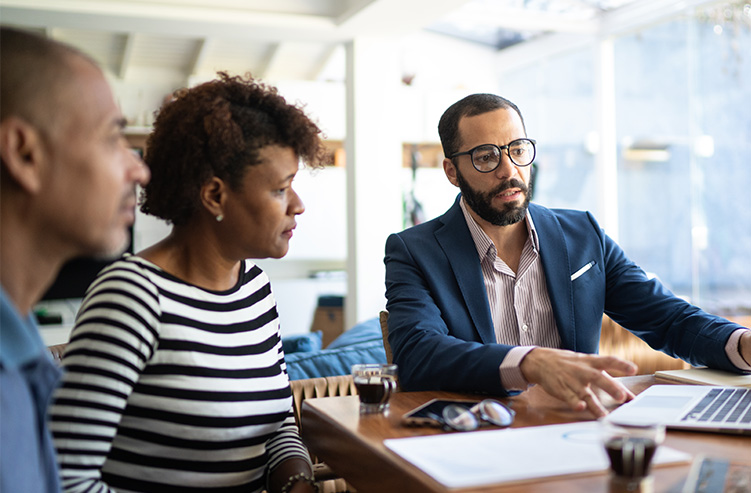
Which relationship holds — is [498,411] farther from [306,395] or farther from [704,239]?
[704,239]

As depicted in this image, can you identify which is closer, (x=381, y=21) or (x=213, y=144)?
(x=213, y=144)

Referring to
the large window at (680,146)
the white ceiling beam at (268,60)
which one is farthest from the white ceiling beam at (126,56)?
the large window at (680,146)

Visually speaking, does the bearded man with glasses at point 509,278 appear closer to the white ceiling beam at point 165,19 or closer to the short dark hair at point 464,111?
the short dark hair at point 464,111

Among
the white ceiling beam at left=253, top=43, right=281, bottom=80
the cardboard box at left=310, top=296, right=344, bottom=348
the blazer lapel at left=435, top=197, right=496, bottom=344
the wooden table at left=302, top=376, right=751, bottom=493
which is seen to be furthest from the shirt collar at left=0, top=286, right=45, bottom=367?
the white ceiling beam at left=253, top=43, right=281, bottom=80

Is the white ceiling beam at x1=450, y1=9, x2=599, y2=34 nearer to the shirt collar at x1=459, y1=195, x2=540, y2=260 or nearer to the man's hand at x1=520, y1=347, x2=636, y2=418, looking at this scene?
the shirt collar at x1=459, y1=195, x2=540, y2=260

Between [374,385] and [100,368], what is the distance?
47 cm

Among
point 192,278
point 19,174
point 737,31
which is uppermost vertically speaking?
point 737,31

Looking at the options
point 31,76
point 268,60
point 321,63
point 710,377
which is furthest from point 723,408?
point 321,63

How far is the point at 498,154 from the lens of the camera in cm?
197

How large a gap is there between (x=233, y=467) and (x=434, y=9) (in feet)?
12.0

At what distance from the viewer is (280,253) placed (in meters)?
1.51

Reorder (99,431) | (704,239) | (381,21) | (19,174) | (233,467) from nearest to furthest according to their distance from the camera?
(19,174), (99,431), (233,467), (381,21), (704,239)

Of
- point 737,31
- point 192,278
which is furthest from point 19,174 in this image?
point 737,31

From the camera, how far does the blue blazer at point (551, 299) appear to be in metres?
1.68
